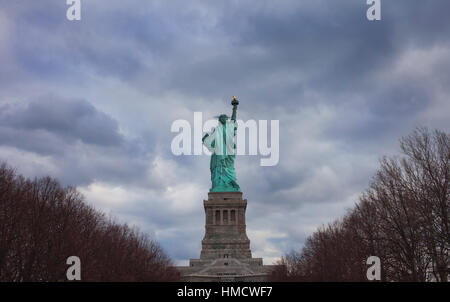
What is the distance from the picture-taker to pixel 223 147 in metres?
88.9

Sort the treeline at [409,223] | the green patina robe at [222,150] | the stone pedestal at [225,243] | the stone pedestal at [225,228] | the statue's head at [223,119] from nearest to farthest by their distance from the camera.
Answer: the treeline at [409,223], the stone pedestal at [225,243], the stone pedestal at [225,228], the green patina robe at [222,150], the statue's head at [223,119]

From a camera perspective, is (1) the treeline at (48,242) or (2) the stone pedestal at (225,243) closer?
(1) the treeline at (48,242)

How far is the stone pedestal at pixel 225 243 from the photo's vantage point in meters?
69.3

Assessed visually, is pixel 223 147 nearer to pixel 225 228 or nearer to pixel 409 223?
pixel 225 228

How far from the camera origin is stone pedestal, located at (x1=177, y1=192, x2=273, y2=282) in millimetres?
69306

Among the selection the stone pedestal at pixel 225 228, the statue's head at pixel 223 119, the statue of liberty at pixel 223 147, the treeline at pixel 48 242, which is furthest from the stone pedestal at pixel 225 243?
the treeline at pixel 48 242

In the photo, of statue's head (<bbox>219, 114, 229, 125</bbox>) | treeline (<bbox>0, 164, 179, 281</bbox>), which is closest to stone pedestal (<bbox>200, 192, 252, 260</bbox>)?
statue's head (<bbox>219, 114, 229, 125</bbox>)

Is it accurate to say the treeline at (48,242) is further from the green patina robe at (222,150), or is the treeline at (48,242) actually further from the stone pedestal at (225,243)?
the green patina robe at (222,150)

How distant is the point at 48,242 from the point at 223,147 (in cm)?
5522

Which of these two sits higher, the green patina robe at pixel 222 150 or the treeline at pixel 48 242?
the green patina robe at pixel 222 150

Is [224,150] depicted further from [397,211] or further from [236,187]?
[397,211]
